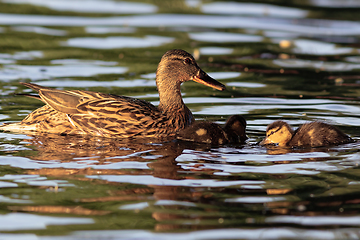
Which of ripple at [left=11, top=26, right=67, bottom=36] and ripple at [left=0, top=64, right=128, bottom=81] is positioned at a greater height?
ripple at [left=11, top=26, right=67, bottom=36]

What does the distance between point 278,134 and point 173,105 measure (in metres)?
1.51

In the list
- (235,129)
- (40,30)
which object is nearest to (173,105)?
(235,129)

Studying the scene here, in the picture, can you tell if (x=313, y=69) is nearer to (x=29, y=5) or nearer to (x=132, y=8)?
(x=132, y=8)

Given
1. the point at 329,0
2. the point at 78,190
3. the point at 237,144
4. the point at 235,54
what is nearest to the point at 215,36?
the point at 235,54

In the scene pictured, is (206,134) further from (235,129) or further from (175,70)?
(175,70)

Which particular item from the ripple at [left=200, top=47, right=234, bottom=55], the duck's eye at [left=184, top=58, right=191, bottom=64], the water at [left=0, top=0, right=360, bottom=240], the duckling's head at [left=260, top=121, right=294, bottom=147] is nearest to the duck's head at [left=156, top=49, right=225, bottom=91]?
the duck's eye at [left=184, top=58, right=191, bottom=64]

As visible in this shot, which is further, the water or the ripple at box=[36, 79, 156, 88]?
the ripple at box=[36, 79, 156, 88]

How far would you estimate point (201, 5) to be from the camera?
1817 centimetres

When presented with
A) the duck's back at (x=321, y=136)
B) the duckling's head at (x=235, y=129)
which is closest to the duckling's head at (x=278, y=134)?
the duck's back at (x=321, y=136)

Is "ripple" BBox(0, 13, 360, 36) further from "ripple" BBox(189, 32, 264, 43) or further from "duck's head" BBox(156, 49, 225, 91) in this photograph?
"duck's head" BBox(156, 49, 225, 91)

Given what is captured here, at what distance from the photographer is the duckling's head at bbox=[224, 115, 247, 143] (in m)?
7.31

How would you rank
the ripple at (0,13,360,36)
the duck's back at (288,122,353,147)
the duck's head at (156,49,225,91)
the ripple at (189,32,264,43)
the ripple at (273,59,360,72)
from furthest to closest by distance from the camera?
the ripple at (0,13,360,36) < the ripple at (189,32,264,43) < the ripple at (273,59,360,72) < the duck's head at (156,49,225,91) < the duck's back at (288,122,353,147)

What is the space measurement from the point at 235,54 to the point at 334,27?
172 inches

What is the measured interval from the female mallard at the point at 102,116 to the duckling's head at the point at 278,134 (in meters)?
1.08
